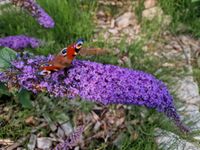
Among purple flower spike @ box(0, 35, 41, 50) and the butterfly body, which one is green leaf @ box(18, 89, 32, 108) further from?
purple flower spike @ box(0, 35, 41, 50)

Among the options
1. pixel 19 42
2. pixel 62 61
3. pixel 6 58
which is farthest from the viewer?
pixel 19 42

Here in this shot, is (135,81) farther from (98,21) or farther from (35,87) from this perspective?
(98,21)

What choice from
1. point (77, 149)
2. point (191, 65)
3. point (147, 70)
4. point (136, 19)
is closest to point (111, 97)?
point (77, 149)

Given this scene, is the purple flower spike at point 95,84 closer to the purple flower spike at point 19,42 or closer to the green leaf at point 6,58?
the green leaf at point 6,58

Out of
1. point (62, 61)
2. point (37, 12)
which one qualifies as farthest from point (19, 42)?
point (62, 61)

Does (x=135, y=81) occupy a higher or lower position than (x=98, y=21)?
lower

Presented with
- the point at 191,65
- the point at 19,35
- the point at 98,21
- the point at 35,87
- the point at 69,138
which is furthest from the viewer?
the point at 98,21

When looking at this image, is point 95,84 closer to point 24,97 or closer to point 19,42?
point 24,97
